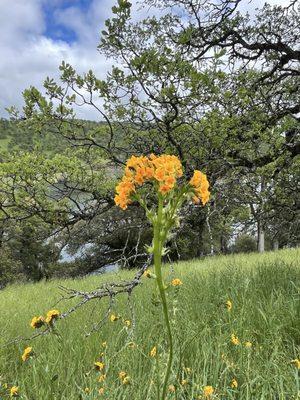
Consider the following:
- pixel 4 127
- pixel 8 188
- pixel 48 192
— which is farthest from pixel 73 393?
pixel 4 127

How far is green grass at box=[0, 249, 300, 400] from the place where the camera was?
7.29 feet

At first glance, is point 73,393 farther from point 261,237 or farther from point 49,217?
point 261,237

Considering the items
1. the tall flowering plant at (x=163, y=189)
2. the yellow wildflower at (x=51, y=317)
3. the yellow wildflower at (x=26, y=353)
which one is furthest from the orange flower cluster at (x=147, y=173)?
the yellow wildflower at (x=26, y=353)

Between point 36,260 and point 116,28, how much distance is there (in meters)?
29.2

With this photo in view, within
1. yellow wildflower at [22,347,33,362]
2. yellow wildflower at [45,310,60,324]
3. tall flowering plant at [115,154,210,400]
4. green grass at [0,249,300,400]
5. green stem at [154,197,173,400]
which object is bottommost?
green grass at [0,249,300,400]

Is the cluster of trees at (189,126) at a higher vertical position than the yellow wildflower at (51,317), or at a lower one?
higher

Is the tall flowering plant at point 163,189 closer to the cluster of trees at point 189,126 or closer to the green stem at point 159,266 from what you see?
the green stem at point 159,266

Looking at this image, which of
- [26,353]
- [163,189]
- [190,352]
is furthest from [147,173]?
[190,352]

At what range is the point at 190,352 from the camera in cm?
290

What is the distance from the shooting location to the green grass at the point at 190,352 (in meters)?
2.22

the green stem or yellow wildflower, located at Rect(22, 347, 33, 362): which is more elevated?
the green stem

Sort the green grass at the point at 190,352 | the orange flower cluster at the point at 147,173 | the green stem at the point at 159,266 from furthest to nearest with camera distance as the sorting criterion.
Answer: the green grass at the point at 190,352, the orange flower cluster at the point at 147,173, the green stem at the point at 159,266

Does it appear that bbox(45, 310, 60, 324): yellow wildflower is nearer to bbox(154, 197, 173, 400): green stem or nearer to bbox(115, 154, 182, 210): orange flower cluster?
bbox(115, 154, 182, 210): orange flower cluster

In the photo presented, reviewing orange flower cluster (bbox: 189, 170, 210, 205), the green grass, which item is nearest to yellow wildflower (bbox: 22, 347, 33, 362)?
the green grass
